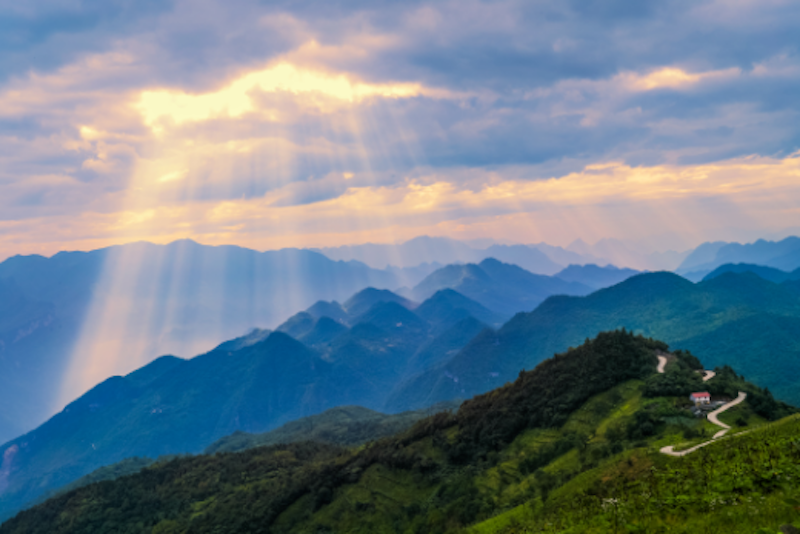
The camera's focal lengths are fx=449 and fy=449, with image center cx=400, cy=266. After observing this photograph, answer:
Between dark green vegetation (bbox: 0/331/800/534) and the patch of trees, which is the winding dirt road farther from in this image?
the patch of trees

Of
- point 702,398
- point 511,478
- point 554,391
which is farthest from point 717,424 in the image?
point 554,391

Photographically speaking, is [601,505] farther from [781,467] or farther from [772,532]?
[772,532]

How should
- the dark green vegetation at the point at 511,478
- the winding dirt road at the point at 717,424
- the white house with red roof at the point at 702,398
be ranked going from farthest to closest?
1. the white house with red roof at the point at 702,398
2. the winding dirt road at the point at 717,424
3. the dark green vegetation at the point at 511,478

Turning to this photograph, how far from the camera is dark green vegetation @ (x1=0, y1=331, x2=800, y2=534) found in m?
25.2

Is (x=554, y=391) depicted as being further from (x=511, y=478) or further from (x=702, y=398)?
(x=702, y=398)

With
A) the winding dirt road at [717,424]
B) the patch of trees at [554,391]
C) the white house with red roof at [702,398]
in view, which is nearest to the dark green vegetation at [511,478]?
the patch of trees at [554,391]

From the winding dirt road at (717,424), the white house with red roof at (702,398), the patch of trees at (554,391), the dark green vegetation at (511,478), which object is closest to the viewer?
the dark green vegetation at (511,478)

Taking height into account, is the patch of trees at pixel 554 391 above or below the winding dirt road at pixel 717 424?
below

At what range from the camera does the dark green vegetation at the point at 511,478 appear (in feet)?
82.6

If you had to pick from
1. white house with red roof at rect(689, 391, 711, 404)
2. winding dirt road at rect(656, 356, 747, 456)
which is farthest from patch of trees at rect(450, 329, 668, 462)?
white house with red roof at rect(689, 391, 711, 404)

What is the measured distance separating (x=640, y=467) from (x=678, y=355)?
Answer: 6078 cm

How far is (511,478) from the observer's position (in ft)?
212

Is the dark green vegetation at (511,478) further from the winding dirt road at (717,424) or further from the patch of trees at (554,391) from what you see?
the winding dirt road at (717,424)

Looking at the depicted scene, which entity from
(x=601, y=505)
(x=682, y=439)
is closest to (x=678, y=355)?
(x=682, y=439)
